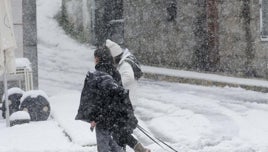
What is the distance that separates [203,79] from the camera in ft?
53.6

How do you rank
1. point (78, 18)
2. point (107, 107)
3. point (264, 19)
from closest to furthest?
point (107, 107) < point (264, 19) < point (78, 18)

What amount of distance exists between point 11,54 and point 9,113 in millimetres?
1618

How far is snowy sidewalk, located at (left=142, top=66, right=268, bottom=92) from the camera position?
1524 cm

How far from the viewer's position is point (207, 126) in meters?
10.5

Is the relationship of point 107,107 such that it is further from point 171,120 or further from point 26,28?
point 26,28

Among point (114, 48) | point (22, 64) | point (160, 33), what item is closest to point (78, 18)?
point (160, 33)

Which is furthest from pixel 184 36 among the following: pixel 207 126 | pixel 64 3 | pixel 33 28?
pixel 64 3

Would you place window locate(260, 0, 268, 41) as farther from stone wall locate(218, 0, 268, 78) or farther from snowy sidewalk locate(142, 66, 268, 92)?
snowy sidewalk locate(142, 66, 268, 92)

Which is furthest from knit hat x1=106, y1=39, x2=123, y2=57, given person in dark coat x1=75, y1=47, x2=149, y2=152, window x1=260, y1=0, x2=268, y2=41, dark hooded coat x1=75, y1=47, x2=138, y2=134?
window x1=260, y1=0, x2=268, y2=41

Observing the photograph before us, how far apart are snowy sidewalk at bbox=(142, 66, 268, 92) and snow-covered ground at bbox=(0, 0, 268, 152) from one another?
12.8 inches

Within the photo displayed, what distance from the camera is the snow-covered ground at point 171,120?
8891 mm

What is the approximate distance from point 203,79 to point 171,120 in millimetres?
5524

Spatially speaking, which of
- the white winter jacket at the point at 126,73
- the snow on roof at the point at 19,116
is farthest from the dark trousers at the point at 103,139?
the snow on roof at the point at 19,116

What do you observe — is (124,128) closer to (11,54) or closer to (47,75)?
(11,54)
